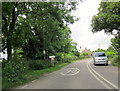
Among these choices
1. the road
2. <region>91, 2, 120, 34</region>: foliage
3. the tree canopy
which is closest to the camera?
the road

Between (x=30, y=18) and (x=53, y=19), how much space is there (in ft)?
9.07

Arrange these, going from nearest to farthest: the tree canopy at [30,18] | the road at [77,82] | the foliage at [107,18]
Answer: the road at [77,82] → the tree canopy at [30,18] → the foliage at [107,18]

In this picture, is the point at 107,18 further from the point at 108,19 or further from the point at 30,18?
the point at 30,18

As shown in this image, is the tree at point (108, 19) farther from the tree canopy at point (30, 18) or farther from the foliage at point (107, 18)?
the tree canopy at point (30, 18)

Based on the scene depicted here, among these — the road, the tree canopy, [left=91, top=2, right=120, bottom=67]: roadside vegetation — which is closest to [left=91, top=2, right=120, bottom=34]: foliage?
[left=91, top=2, right=120, bottom=67]: roadside vegetation

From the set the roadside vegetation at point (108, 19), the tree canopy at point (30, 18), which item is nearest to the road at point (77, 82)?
the tree canopy at point (30, 18)

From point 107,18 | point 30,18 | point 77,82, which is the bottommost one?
point 77,82

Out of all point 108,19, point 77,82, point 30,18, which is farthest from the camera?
point 108,19

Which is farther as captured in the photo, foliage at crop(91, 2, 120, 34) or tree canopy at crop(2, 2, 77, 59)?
foliage at crop(91, 2, 120, 34)

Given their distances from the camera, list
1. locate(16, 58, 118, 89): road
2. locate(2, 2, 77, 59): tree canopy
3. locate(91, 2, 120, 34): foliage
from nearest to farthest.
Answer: locate(16, 58, 118, 89): road < locate(2, 2, 77, 59): tree canopy < locate(91, 2, 120, 34): foliage

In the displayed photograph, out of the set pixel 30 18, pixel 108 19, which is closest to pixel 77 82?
pixel 30 18

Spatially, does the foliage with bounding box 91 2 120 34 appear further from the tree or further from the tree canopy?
the tree canopy

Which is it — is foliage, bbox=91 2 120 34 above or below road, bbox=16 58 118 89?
above

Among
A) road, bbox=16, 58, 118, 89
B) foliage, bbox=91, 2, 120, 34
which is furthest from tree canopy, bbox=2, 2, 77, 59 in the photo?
foliage, bbox=91, 2, 120, 34
